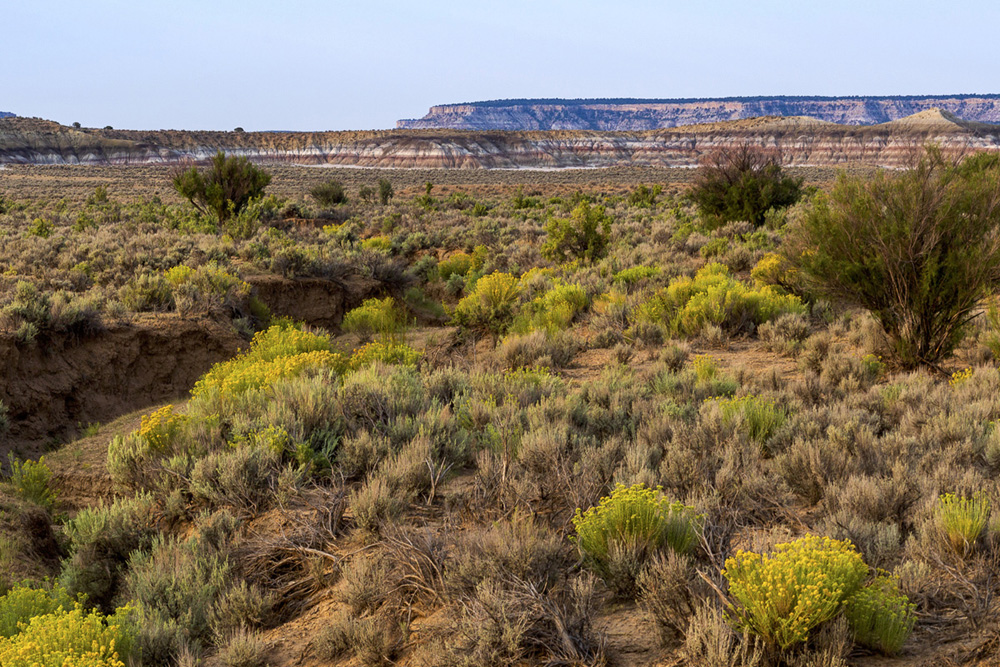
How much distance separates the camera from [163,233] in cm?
1728

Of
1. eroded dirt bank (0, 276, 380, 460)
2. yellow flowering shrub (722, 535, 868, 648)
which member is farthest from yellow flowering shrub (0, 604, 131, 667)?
eroded dirt bank (0, 276, 380, 460)

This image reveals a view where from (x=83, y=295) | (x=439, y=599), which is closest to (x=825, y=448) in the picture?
(x=439, y=599)

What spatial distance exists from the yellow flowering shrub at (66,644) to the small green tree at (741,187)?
65.4 ft

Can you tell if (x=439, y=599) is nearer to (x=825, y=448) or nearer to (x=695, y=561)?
(x=695, y=561)

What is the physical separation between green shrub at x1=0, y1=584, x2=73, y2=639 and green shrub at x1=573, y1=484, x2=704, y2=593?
107 inches

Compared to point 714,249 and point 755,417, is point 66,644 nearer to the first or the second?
point 755,417

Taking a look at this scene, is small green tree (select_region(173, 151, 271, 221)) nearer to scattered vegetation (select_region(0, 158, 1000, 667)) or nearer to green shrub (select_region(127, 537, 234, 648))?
scattered vegetation (select_region(0, 158, 1000, 667))

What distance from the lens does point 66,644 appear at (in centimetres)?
294

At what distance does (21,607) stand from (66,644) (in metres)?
0.67

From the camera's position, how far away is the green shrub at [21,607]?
10.8 feet

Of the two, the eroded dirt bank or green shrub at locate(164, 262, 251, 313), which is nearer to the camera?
the eroded dirt bank

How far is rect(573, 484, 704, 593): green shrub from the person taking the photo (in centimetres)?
346

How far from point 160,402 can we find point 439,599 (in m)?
8.17

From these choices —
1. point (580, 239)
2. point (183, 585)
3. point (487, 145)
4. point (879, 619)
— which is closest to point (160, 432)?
point (183, 585)
